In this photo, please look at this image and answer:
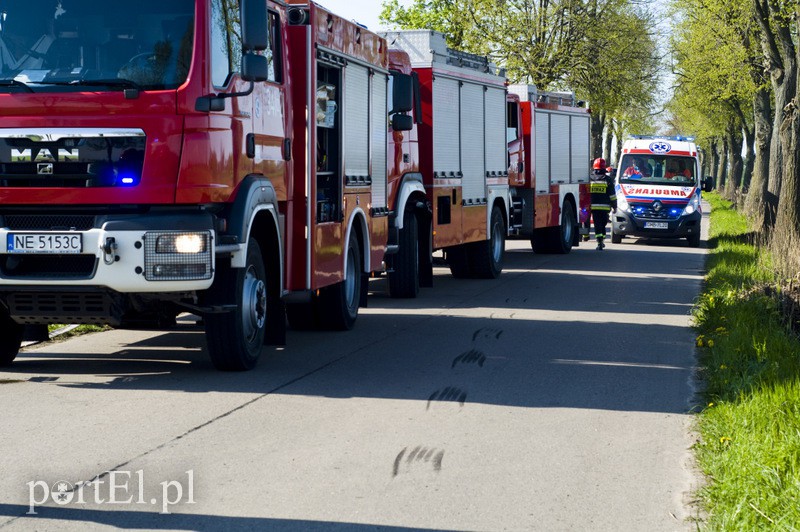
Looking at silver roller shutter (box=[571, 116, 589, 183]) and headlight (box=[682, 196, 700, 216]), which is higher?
silver roller shutter (box=[571, 116, 589, 183])

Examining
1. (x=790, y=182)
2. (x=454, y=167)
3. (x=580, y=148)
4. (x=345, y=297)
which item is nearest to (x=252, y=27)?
(x=345, y=297)

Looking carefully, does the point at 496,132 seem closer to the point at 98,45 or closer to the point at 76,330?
the point at 76,330

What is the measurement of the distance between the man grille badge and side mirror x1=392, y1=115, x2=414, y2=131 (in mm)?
6111

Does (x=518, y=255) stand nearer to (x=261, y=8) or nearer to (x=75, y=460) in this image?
(x=261, y=8)

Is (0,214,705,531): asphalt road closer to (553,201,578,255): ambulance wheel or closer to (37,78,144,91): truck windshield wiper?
(37,78,144,91): truck windshield wiper

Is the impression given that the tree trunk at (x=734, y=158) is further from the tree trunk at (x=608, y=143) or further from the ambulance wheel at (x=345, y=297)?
the ambulance wheel at (x=345, y=297)

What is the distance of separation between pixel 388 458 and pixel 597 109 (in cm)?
3884

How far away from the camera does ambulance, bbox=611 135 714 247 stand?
2839 centimetres

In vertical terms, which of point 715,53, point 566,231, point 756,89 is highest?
point 715,53

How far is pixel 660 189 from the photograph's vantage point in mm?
28594

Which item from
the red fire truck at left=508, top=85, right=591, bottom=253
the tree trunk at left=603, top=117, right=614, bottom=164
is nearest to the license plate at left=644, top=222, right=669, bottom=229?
the red fire truck at left=508, top=85, right=591, bottom=253

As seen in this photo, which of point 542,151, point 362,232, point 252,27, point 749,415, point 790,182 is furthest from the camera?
point 542,151

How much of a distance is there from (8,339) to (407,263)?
→ 6904mm

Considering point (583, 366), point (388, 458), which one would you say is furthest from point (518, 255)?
point (388, 458)
